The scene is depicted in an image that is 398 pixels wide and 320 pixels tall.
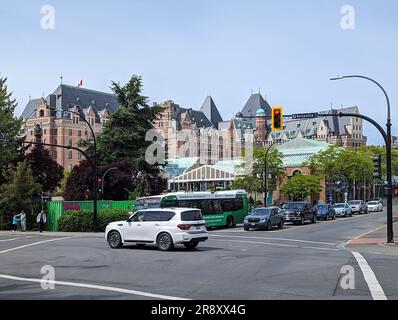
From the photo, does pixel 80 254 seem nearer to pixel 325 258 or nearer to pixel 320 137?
pixel 325 258

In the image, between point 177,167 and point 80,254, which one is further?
point 177,167

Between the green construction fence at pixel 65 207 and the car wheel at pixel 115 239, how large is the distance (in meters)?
17.8

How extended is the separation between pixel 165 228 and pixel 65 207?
76.7ft

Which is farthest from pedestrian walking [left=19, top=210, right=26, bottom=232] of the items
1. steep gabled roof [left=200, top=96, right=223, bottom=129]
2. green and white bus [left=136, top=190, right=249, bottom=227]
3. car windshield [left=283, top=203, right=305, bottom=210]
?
steep gabled roof [left=200, top=96, right=223, bottom=129]

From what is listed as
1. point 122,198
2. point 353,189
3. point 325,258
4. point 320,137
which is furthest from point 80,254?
point 320,137

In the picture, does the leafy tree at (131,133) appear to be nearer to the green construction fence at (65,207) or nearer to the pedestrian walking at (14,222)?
the green construction fence at (65,207)

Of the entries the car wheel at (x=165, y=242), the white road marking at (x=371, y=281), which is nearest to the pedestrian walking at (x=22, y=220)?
the car wheel at (x=165, y=242)

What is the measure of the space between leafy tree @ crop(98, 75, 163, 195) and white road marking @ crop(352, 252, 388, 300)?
43.8m

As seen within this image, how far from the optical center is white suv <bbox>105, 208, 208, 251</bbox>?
71.6ft

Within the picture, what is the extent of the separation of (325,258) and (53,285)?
10151 mm

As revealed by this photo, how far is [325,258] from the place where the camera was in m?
19.3

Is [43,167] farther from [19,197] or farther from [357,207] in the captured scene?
[357,207]

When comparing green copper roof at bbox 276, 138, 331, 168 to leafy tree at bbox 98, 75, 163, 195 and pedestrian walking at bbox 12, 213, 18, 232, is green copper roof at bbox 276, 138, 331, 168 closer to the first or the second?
leafy tree at bbox 98, 75, 163, 195

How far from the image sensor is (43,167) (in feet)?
225
